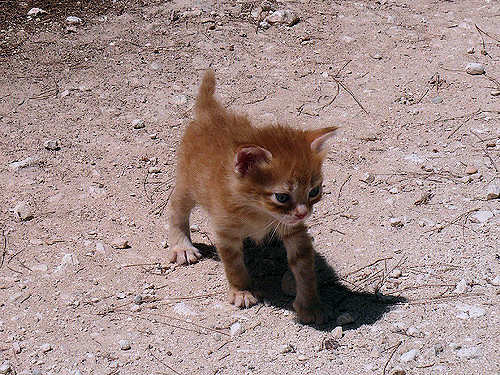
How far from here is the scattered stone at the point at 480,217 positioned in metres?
5.03

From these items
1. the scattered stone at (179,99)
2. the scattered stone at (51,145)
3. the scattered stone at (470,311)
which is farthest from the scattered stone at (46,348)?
the scattered stone at (179,99)

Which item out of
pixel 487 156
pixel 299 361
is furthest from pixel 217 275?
pixel 487 156

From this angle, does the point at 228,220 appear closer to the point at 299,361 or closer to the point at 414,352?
the point at 299,361

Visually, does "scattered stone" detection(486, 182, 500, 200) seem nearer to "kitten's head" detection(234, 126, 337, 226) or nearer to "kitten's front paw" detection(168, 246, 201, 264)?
"kitten's head" detection(234, 126, 337, 226)

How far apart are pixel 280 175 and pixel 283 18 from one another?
175 inches

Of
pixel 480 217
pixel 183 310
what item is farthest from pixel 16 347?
pixel 480 217

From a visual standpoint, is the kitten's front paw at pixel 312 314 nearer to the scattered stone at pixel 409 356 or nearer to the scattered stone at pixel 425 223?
the scattered stone at pixel 409 356

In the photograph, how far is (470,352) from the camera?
152 inches

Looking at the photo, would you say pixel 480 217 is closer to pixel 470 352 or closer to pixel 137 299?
pixel 470 352

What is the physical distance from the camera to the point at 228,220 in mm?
4605

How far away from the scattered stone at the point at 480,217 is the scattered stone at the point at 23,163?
3.67 meters

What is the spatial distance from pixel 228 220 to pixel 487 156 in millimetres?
2378

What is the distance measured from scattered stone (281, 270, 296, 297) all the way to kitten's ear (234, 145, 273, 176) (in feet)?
3.31

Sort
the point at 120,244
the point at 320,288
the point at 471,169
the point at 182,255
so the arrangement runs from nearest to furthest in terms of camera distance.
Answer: the point at 320,288 → the point at 182,255 → the point at 120,244 → the point at 471,169
